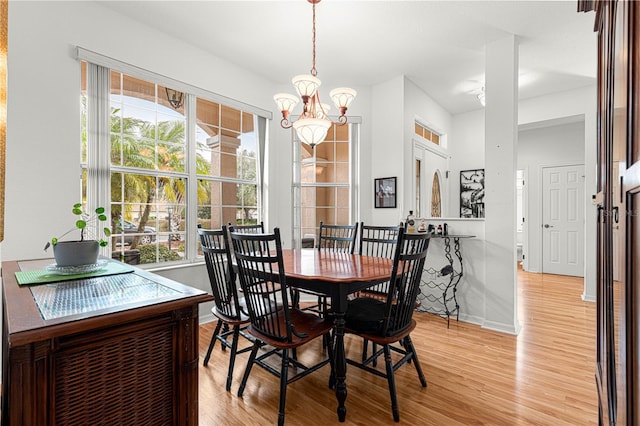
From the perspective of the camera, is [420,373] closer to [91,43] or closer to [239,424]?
[239,424]

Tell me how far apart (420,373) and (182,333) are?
1741 mm

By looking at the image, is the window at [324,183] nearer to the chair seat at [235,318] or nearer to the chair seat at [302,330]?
the chair seat at [235,318]

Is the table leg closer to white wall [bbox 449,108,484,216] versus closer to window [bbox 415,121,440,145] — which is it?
window [bbox 415,121,440,145]

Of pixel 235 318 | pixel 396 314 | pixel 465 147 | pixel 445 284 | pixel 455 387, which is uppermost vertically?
pixel 465 147

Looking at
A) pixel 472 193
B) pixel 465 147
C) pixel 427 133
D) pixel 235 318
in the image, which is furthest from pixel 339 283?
pixel 465 147

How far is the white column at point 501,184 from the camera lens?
3.29 metres

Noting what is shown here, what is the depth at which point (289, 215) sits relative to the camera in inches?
174

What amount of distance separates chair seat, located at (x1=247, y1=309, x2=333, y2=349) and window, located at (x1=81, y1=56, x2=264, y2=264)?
1.86 meters

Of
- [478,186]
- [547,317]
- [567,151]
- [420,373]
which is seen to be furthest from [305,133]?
[567,151]

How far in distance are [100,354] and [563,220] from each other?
284 inches

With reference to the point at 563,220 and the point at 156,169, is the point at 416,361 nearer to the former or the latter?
the point at 156,169

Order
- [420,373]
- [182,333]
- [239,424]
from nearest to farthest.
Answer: [182,333] < [239,424] < [420,373]

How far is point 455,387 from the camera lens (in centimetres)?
218

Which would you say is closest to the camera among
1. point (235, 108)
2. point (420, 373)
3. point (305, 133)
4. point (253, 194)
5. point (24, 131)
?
point (420, 373)
